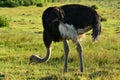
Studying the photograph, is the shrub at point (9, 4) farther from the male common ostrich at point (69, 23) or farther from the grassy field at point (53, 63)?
the male common ostrich at point (69, 23)

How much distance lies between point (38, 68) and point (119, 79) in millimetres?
3052

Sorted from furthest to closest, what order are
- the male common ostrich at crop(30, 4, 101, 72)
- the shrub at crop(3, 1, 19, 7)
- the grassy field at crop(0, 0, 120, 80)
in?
1. the shrub at crop(3, 1, 19, 7)
2. the male common ostrich at crop(30, 4, 101, 72)
3. the grassy field at crop(0, 0, 120, 80)

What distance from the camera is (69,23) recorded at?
8.38 m

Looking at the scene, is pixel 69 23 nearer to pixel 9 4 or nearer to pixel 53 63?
pixel 53 63

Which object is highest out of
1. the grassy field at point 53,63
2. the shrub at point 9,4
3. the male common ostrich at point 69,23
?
the male common ostrich at point 69,23

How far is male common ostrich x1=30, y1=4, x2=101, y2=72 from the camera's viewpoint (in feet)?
27.3

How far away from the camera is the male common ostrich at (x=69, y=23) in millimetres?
8322

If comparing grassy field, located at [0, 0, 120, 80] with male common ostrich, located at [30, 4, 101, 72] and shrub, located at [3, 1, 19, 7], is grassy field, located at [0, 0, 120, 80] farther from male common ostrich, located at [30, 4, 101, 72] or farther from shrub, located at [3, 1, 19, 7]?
shrub, located at [3, 1, 19, 7]

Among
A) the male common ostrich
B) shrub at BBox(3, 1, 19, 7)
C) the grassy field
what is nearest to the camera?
the grassy field

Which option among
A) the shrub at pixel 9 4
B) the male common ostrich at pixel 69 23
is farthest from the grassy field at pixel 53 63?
the shrub at pixel 9 4

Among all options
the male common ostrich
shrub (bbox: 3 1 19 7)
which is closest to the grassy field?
the male common ostrich

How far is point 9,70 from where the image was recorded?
30.3 feet

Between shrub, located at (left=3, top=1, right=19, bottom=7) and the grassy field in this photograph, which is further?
shrub, located at (left=3, top=1, right=19, bottom=7)

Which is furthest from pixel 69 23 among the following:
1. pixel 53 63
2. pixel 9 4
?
pixel 9 4
